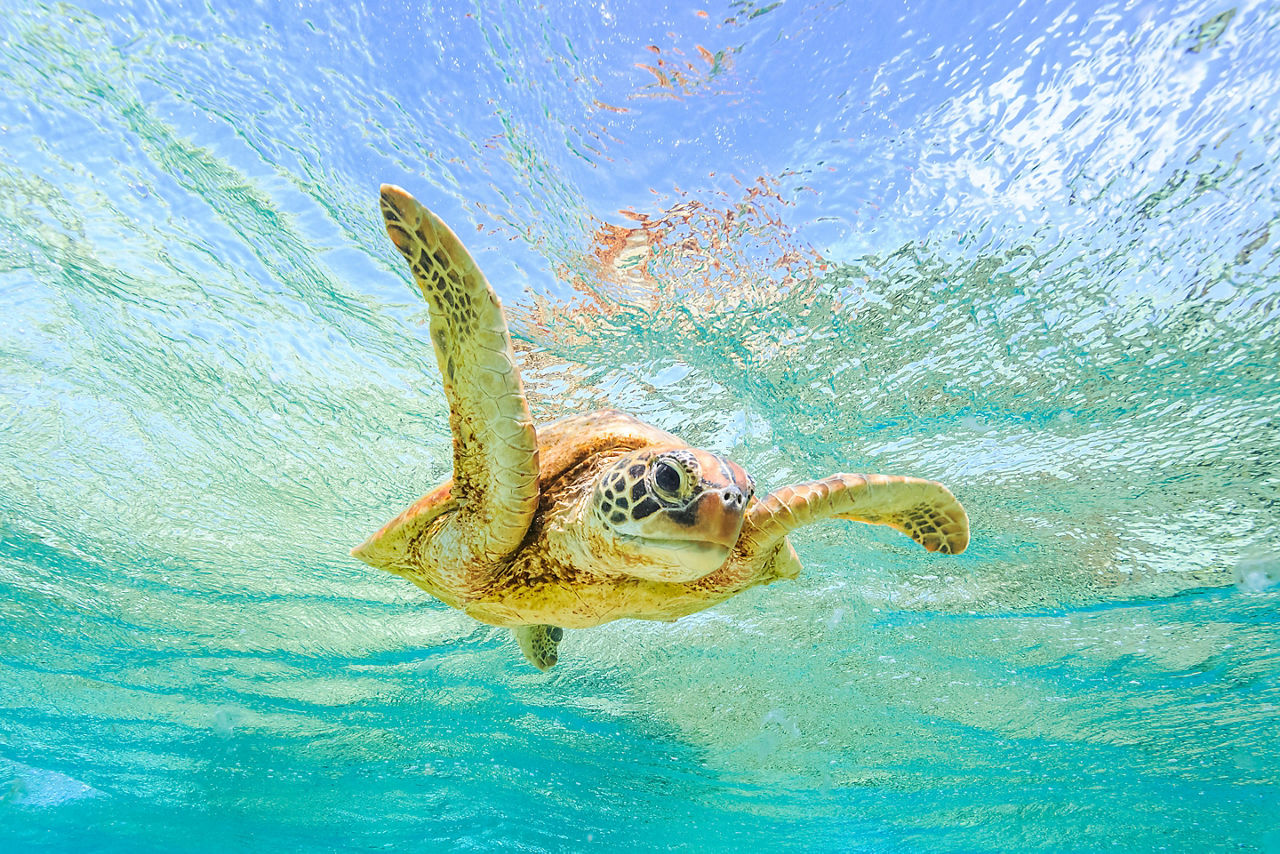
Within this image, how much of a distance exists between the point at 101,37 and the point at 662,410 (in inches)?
196

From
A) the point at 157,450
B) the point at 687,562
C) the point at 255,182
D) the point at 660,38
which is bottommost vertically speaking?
the point at 687,562

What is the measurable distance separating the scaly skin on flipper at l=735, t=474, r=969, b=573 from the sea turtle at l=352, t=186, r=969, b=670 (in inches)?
0.4

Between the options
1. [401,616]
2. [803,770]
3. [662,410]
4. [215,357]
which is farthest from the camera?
[803,770]

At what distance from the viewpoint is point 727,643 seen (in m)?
11.3

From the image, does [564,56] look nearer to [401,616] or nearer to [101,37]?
[101,37]

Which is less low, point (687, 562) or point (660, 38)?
point (660, 38)

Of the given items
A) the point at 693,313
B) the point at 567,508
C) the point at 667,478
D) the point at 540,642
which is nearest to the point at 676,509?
the point at 667,478

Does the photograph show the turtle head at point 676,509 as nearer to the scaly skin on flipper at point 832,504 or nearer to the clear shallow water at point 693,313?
the scaly skin on flipper at point 832,504

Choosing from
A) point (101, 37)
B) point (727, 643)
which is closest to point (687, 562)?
point (101, 37)

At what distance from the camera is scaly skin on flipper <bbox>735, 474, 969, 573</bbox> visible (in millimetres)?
3324

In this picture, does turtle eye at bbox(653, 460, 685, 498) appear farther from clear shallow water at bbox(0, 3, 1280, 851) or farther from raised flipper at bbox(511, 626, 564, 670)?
raised flipper at bbox(511, 626, 564, 670)

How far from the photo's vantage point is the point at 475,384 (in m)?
2.81

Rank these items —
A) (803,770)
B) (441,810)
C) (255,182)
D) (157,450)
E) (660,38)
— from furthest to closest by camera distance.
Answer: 1. (441,810)
2. (803,770)
3. (157,450)
4. (255,182)
5. (660,38)

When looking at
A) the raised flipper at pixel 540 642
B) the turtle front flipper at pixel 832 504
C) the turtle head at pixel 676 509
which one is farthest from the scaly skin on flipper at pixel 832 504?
the raised flipper at pixel 540 642
